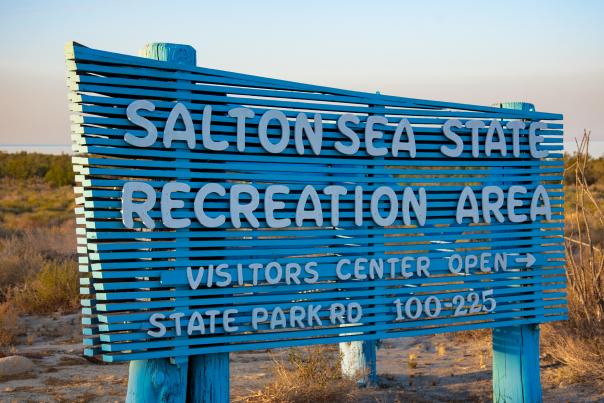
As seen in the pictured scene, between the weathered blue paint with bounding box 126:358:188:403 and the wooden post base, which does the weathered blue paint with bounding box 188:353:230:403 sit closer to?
the weathered blue paint with bounding box 126:358:188:403

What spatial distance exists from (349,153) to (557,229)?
249cm

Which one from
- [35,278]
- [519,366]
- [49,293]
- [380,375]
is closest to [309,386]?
[380,375]

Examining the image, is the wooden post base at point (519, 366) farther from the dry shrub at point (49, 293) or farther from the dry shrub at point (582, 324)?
the dry shrub at point (49, 293)

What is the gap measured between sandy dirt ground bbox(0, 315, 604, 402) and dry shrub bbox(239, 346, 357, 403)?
0.79ft

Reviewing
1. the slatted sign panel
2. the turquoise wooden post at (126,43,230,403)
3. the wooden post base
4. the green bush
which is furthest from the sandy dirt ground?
the green bush

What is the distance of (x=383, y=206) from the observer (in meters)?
6.11

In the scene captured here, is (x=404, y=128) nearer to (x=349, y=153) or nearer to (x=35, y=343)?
(x=349, y=153)

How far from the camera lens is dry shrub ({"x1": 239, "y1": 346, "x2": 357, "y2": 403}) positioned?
7.02 metres

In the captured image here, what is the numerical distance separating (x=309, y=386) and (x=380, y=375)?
61.4 inches

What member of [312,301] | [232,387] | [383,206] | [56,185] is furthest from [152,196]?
[56,185]

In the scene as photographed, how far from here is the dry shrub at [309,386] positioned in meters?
7.02

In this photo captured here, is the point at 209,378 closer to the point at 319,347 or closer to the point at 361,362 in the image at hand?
the point at 361,362

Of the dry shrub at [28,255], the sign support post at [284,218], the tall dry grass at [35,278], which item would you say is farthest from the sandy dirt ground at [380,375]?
the dry shrub at [28,255]

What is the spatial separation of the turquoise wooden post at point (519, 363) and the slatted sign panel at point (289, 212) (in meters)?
0.17
